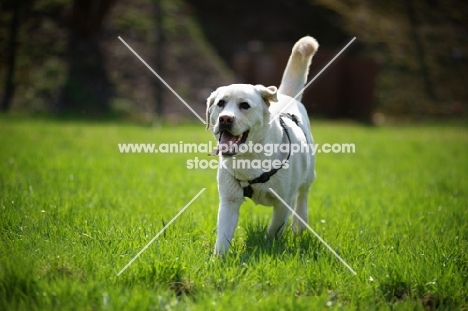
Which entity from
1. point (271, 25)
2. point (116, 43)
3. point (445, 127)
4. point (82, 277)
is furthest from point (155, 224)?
point (271, 25)

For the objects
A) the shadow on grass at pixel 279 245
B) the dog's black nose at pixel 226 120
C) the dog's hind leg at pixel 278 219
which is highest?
the dog's black nose at pixel 226 120

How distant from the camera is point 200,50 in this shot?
20844mm

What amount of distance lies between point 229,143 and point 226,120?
0.67ft

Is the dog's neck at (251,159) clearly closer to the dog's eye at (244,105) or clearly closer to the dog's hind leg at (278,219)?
the dog's eye at (244,105)

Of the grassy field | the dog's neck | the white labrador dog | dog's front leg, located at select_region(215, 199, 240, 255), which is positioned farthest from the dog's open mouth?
the grassy field

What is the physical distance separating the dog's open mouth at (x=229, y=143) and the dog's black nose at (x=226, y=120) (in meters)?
0.14

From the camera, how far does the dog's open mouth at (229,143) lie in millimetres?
4367

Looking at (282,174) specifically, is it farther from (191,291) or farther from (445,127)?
(445,127)

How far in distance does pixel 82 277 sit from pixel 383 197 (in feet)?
15.5

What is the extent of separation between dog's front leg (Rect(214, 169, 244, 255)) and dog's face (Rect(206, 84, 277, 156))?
36cm

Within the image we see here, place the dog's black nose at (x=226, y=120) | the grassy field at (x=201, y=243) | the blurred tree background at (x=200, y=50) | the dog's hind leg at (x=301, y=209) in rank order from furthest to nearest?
the blurred tree background at (x=200, y=50) → the dog's hind leg at (x=301, y=209) → the dog's black nose at (x=226, y=120) → the grassy field at (x=201, y=243)

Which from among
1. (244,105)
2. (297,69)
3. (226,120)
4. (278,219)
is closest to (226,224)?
(278,219)

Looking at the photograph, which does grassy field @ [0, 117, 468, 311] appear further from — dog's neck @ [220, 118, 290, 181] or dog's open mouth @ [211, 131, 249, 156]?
dog's open mouth @ [211, 131, 249, 156]


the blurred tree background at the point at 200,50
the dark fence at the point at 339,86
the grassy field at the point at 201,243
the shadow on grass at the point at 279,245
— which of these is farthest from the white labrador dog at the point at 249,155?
the dark fence at the point at 339,86
